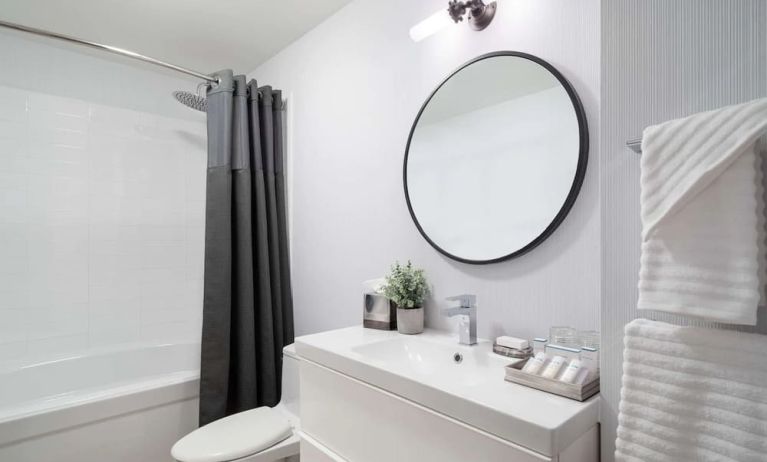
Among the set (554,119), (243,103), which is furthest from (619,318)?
(243,103)

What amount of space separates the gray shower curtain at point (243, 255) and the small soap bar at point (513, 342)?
145cm

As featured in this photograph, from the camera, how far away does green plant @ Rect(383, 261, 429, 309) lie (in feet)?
→ 4.92

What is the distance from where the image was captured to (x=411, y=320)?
4.88ft

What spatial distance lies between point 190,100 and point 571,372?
2.42 metres

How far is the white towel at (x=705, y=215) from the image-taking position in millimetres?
636

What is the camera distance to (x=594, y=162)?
1.14 m

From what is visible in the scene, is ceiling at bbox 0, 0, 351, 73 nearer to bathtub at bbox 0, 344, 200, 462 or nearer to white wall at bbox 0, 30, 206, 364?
white wall at bbox 0, 30, 206, 364

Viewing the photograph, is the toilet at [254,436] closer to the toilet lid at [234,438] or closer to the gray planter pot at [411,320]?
the toilet lid at [234,438]

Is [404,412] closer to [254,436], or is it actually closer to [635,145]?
[635,145]

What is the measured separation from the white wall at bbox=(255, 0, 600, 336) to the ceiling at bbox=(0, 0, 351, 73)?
13 centimetres

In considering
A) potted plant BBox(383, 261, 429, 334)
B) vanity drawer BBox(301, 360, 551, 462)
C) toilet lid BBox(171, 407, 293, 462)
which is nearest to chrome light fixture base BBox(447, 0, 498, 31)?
potted plant BBox(383, 261, 429, 334)

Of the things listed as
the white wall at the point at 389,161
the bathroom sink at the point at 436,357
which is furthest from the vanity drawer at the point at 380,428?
the white wall at the point at 389,161

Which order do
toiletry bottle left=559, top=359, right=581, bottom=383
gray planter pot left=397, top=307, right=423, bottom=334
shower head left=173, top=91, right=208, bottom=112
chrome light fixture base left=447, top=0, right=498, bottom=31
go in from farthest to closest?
shower head left=173, top=91, right=208, bottom=112 < gray planter pot left=397, top=307, right=423, bottom=334 < chrome light fixture base left=447, top=0, right=498, bottom=31 < toiletry bottle left=559, top=359, right=581, bottom=383

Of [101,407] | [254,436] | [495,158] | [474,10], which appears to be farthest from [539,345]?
[101,407]
